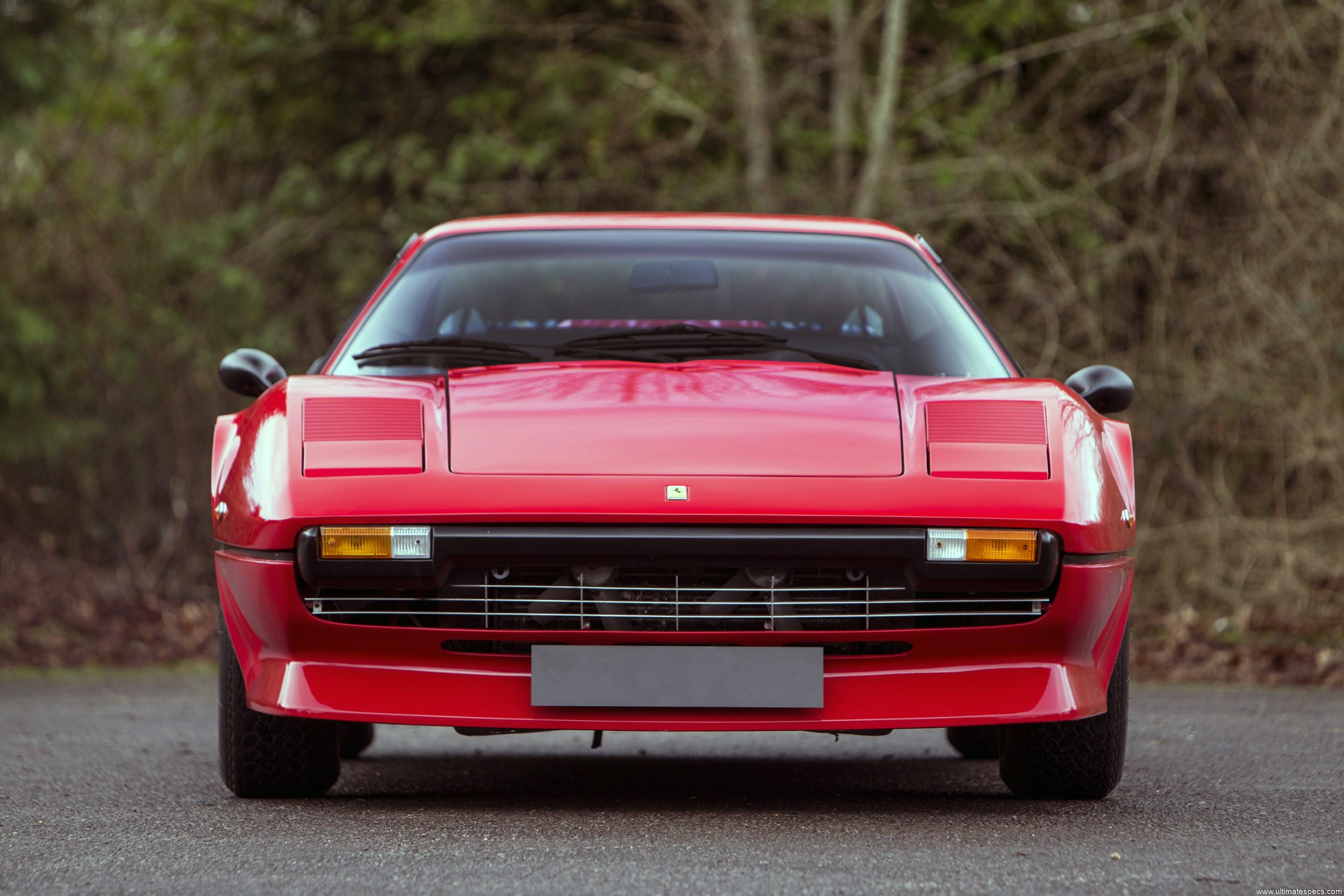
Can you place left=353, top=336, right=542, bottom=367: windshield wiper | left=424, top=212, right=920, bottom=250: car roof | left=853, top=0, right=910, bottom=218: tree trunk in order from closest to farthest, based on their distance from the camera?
left=353, top=336, right=542, bottom=367: windshield wiper
left=424, top=212, right=920, bottom=250: car roof
left=853, top=0, right=910, bottom=218: tree trunk

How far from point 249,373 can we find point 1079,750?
7.43 feet

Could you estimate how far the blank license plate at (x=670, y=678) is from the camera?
336 cm

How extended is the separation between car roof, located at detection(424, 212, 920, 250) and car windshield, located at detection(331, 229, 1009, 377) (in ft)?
0.09

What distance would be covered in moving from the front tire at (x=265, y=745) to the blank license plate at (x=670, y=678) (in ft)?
2.40

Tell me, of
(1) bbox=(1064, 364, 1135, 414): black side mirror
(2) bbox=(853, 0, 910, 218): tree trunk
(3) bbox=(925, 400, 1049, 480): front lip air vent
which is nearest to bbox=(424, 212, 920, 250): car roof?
(1) bbox=(1064, 364, 1135, 414): black side mirror

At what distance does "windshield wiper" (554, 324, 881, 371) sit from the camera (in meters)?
4.21

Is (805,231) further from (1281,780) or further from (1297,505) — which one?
(1297,505)

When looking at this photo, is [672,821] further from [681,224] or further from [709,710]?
[681,224]

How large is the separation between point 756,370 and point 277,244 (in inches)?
437

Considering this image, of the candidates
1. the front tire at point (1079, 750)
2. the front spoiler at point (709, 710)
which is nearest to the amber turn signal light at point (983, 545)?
the front spoiler at point (709, 710)

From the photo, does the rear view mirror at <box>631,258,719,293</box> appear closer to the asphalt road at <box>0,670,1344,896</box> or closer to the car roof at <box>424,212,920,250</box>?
the car roof at <box>424,212,920,250</box>

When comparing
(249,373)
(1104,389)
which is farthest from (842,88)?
(249,373)

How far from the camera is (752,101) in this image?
12.4 metres

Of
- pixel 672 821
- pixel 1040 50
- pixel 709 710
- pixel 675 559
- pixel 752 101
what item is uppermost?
pixel 1040 50
